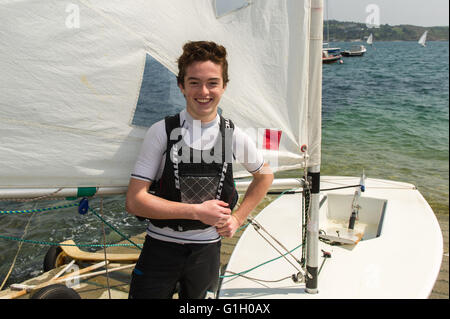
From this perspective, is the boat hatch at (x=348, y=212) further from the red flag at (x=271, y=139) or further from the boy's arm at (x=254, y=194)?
the boy's arm at (x=254, y=194)

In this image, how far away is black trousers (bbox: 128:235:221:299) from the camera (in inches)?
73.8

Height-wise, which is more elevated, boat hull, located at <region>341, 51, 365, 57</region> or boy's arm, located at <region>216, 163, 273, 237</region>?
boat hull, located at <region>341, 51, 365, 57</region>

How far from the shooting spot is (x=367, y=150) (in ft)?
43.9

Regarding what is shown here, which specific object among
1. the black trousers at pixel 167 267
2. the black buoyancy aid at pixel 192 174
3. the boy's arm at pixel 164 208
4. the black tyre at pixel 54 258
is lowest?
the black tyre at pixel 54 258

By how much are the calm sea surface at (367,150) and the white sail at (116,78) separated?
3397 mm

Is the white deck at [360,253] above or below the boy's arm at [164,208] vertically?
below

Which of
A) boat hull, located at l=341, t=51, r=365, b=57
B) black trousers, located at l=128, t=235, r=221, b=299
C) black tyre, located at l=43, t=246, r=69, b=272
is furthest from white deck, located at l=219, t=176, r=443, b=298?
boat hull, located at l=341, t=51, r=365, b=57

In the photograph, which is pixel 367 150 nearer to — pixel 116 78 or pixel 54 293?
pixel 54 293

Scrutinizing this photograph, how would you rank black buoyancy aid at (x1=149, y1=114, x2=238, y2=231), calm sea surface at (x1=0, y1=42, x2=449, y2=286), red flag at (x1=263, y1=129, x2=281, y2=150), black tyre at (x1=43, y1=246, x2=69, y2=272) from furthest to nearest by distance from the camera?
calm sea surface at (x1=0, y1=42, x2=449, y2=286) < black tyre at (x1=43, y1=246, x2=69, y2=272) < red flag at (x1=263, y1=129, x2=281, y2=150) < black buoyancy aid at (x1=149, y1=114, x2=238, y2=231)

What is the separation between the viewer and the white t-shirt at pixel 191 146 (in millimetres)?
1737

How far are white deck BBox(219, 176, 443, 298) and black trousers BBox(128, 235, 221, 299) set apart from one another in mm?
770

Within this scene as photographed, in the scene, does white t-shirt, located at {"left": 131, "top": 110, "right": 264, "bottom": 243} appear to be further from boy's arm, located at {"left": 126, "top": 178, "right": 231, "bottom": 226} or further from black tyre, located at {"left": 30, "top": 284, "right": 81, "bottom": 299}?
black tyre, located at {"left": 30, "top": 284, "right": 81, "bottom": 299}

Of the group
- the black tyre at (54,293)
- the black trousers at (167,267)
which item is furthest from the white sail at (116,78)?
the black tyre at (54,293)
